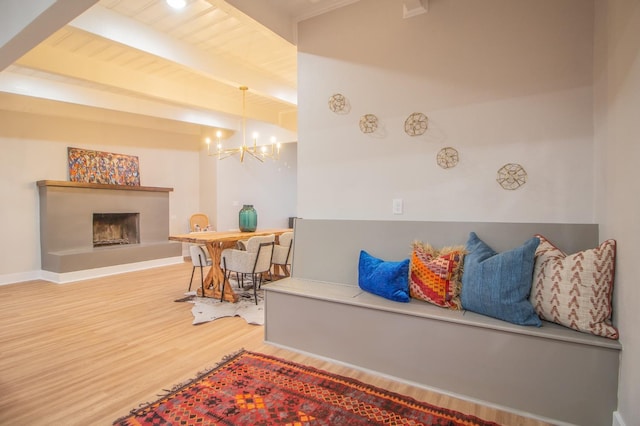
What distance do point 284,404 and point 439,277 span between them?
1.26 meters

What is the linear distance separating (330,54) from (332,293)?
2.07 metres

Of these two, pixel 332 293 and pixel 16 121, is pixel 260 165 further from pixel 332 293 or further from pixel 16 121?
pixel 332 293

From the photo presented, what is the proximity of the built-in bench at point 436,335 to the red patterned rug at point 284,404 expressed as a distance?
0.22 m

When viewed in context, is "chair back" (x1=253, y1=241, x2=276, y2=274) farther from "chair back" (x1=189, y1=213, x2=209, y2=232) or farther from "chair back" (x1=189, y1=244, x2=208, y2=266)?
"chair back" (x1=189, y1=213, x2=209, y2=232)

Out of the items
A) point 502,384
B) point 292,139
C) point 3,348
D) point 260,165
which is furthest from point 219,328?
point 260,165

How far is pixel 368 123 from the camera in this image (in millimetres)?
2779

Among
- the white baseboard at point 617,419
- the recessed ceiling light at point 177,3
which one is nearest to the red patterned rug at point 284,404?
the white baseboard at point 617,419

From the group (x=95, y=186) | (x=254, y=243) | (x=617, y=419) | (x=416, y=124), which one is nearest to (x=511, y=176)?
(x=416, y=124)

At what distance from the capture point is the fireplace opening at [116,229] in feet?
21.3

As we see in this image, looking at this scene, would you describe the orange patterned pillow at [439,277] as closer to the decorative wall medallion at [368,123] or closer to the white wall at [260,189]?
the decorative wall medallion at [368,123]

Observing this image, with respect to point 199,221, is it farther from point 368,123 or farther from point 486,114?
point 486,114

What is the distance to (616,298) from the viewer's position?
172 cm

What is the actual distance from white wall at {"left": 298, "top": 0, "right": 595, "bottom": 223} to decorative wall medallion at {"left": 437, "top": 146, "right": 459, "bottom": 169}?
0.12 ft

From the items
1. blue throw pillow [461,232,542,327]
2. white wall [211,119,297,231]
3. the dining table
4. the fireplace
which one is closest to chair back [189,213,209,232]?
white wall [211,119,297,231]
